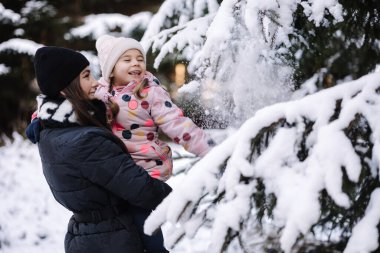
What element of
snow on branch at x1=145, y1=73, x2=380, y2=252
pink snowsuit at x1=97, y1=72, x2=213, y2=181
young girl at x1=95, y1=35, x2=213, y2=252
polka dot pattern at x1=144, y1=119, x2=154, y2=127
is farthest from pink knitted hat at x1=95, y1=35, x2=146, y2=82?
snow on branch at x1=145, y1=73, x2=380, y2=252

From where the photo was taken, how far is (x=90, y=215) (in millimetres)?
2191

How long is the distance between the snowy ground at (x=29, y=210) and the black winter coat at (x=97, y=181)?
50.2 inches

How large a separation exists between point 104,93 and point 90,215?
684mm

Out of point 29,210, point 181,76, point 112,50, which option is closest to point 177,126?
point 112,50

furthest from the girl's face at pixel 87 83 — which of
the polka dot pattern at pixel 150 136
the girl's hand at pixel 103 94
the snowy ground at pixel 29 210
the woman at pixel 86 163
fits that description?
the snowy ground at pixel 29 210

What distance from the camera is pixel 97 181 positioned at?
2.06 meters

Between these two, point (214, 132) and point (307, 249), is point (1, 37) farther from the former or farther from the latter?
point (307, 249)

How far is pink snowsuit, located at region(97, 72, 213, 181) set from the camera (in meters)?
2.24

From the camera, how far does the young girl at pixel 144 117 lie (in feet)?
7.20

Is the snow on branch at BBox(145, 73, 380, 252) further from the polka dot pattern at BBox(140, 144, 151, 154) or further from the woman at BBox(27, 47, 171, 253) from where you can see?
the polka dot pattern at BBox(140, 144, 151, 154)

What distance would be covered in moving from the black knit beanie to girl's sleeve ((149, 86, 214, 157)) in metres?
0.42

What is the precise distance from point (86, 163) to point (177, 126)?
1.58 ft

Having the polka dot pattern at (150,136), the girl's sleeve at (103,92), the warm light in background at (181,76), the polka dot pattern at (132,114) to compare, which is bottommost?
the warm light in background at (181,76)

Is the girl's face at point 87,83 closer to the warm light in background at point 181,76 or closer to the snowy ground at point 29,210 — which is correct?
the warm light in background at point 181,76
